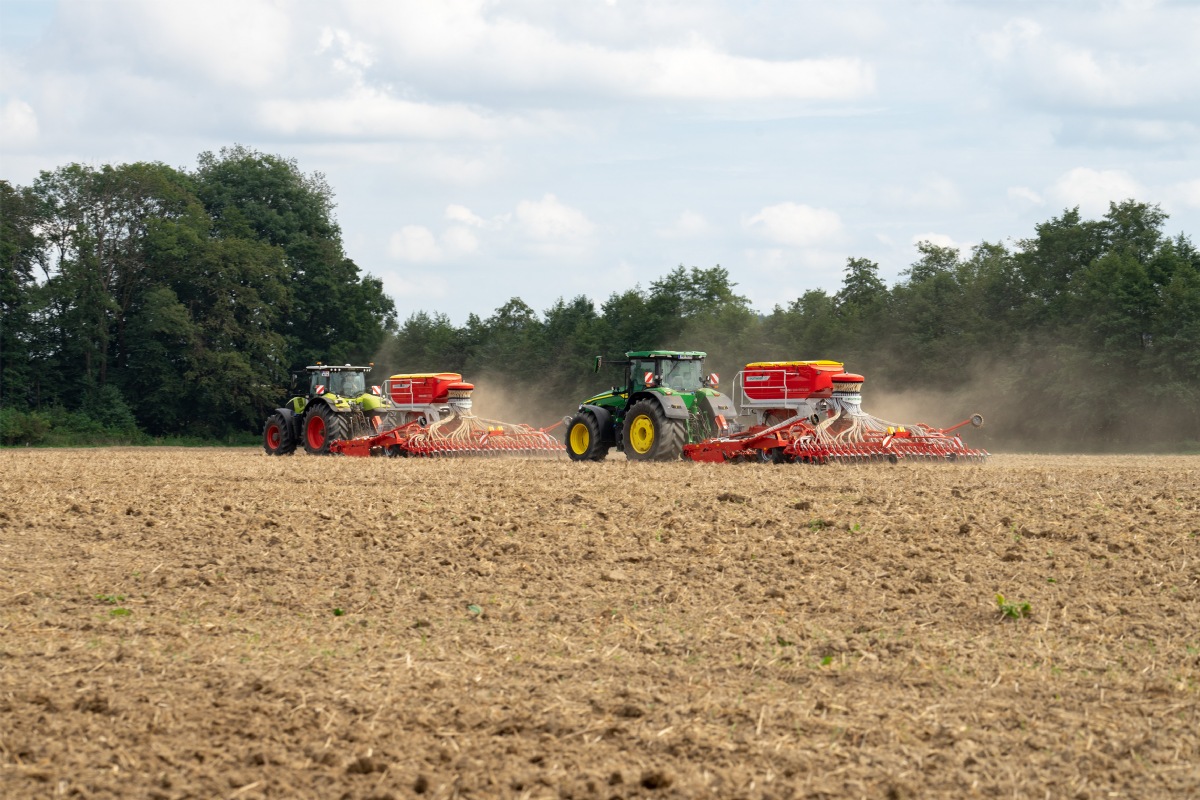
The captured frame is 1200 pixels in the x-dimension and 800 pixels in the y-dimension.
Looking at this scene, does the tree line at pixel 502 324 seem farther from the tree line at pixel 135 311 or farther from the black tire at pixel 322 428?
the black tire at pixel 322 428

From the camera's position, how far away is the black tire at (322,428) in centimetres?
2772

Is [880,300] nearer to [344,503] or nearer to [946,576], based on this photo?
[344,503]

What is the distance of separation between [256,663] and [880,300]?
35.2 metres

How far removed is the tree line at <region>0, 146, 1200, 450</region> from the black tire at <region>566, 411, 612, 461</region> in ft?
52.3

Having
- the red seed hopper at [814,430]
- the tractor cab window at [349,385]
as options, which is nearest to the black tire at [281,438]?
the tractor cab window at [349,385]

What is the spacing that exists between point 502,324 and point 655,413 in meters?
31.9

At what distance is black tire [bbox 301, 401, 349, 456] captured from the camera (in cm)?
2772

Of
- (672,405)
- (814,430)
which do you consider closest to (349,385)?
(672,405)

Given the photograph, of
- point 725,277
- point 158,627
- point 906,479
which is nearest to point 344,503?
point 158,627

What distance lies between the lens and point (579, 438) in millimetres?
24031

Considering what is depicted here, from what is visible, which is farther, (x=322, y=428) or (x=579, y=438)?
(x=322, y=428)

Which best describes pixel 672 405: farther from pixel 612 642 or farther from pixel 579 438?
pixel 612 642

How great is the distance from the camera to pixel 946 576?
1024 centimetres

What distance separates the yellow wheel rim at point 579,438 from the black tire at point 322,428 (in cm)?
614
